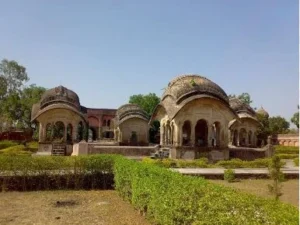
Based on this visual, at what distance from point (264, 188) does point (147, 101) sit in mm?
44345

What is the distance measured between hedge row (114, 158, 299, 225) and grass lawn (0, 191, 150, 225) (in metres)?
0.75

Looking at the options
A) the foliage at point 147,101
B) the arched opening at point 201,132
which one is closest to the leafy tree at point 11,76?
the foliage at point 147,101

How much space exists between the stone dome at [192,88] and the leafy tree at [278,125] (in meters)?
32.0

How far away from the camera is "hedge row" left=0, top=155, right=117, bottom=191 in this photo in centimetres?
1418

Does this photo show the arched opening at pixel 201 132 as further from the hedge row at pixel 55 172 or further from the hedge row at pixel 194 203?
the hedge row at pixel 194 203

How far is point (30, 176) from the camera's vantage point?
1441 cm

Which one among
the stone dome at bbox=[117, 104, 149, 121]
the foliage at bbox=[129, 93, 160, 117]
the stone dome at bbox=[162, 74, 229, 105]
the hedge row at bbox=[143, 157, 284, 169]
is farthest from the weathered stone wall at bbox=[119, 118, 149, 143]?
the foliage at bbox=[129, 93, 160, 117]

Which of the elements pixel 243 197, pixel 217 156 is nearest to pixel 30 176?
pixel 243 197

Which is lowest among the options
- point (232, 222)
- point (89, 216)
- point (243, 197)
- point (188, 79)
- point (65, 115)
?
point (89, 216)

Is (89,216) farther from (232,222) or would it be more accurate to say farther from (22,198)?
(232,222)

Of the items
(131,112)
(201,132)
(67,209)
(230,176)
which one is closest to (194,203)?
(67,209)

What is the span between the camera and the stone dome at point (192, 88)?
80.9ft

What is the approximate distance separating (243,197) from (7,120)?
5391 cm

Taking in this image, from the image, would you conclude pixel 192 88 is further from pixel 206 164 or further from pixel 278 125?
pixel 278 125
